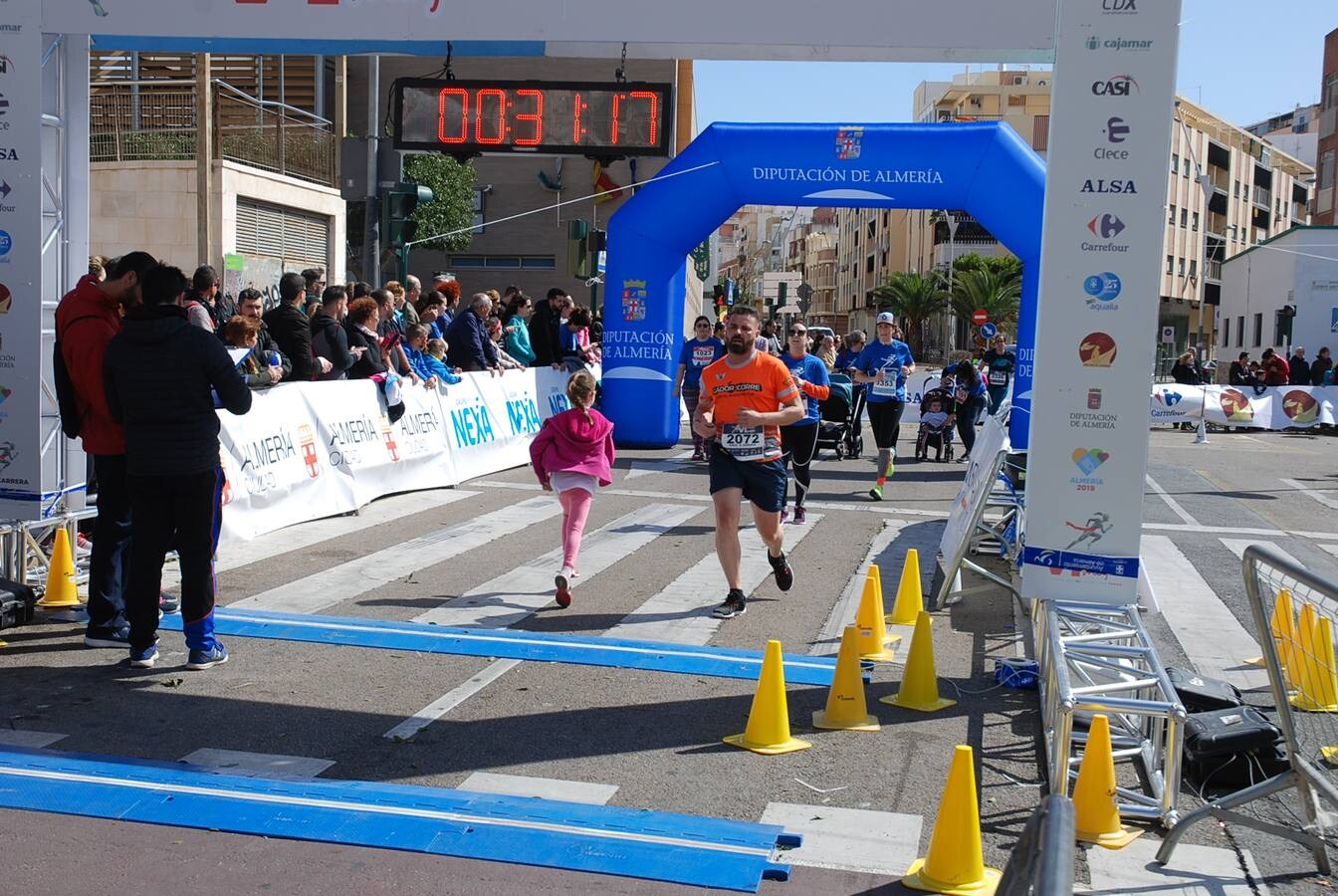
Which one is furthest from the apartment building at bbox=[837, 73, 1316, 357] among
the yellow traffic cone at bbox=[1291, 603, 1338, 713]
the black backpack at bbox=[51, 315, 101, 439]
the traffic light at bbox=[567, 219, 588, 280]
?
the yellow traffic cone at bbox=[1291, 603, 1338, 713]

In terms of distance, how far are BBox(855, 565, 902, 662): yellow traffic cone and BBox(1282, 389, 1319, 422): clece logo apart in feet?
81.5

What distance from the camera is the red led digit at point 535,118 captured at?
11273mm

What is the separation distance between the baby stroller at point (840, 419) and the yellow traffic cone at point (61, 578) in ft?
38.5

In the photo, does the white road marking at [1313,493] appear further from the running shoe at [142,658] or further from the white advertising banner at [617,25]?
the running shoe at [142,658]

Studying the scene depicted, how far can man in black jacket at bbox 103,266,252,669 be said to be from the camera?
22.0ft

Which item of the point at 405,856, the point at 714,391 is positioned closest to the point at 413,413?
the point at 714,391

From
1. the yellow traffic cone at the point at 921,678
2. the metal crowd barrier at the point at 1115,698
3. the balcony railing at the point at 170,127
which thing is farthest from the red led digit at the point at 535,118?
the balcony railing at the point at 170,127

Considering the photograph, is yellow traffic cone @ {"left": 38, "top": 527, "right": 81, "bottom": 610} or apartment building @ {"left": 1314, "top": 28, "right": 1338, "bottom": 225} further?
apartment building @ {"left": 1314, "top": 28, "right": 1338, "bottom": 225}

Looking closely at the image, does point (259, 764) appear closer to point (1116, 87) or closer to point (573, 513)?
point (573, 513)

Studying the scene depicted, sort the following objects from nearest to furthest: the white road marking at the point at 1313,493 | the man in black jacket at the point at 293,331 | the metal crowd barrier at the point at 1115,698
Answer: the metal crowd barrier at the point at 1115,698
the man in black jacket at the point at 293,331
the white road marking at the point at 1313,493

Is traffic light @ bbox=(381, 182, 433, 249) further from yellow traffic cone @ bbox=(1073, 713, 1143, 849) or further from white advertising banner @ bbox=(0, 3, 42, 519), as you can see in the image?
yellow traffic cone @ bbox=(1073, 713, 1143, 849)

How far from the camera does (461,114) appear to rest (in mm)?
11469

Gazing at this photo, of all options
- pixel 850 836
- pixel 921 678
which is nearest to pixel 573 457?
pixel 921 678

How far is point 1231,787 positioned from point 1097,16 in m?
3.76
